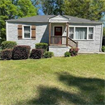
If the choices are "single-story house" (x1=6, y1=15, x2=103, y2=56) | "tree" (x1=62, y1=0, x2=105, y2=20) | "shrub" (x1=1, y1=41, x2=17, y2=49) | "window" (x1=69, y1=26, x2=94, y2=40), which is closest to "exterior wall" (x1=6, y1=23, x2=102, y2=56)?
"single-story house" (x1=6, y1=15, x2=103, y2=56)

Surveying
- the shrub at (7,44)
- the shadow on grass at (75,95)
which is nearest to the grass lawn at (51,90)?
the shadow on grass at (75,95)

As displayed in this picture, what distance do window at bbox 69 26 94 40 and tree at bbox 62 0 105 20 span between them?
11.7 m

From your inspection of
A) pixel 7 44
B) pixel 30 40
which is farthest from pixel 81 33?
pixel 7 44

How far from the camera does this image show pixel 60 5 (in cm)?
2980

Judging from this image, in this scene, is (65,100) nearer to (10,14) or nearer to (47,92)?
(47,92)

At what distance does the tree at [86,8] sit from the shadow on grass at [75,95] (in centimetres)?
2165

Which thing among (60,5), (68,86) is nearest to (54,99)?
(68,86)

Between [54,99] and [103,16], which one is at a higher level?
[103,16]

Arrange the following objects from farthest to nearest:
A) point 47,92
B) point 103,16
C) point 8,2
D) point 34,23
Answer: point 103,16 → point 8,2 → point 34,23 → point 47,92

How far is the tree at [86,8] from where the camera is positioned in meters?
23.6

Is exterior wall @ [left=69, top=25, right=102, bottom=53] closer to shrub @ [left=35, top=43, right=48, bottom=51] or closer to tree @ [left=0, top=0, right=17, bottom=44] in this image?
shrub @ [left=35, top=43, right=48, bottom=51]

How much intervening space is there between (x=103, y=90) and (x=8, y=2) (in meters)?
21.0

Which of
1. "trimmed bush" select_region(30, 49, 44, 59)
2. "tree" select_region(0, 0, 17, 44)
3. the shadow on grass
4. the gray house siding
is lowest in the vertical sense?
the shadow on grass

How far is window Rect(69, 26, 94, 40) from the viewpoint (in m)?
13.7
